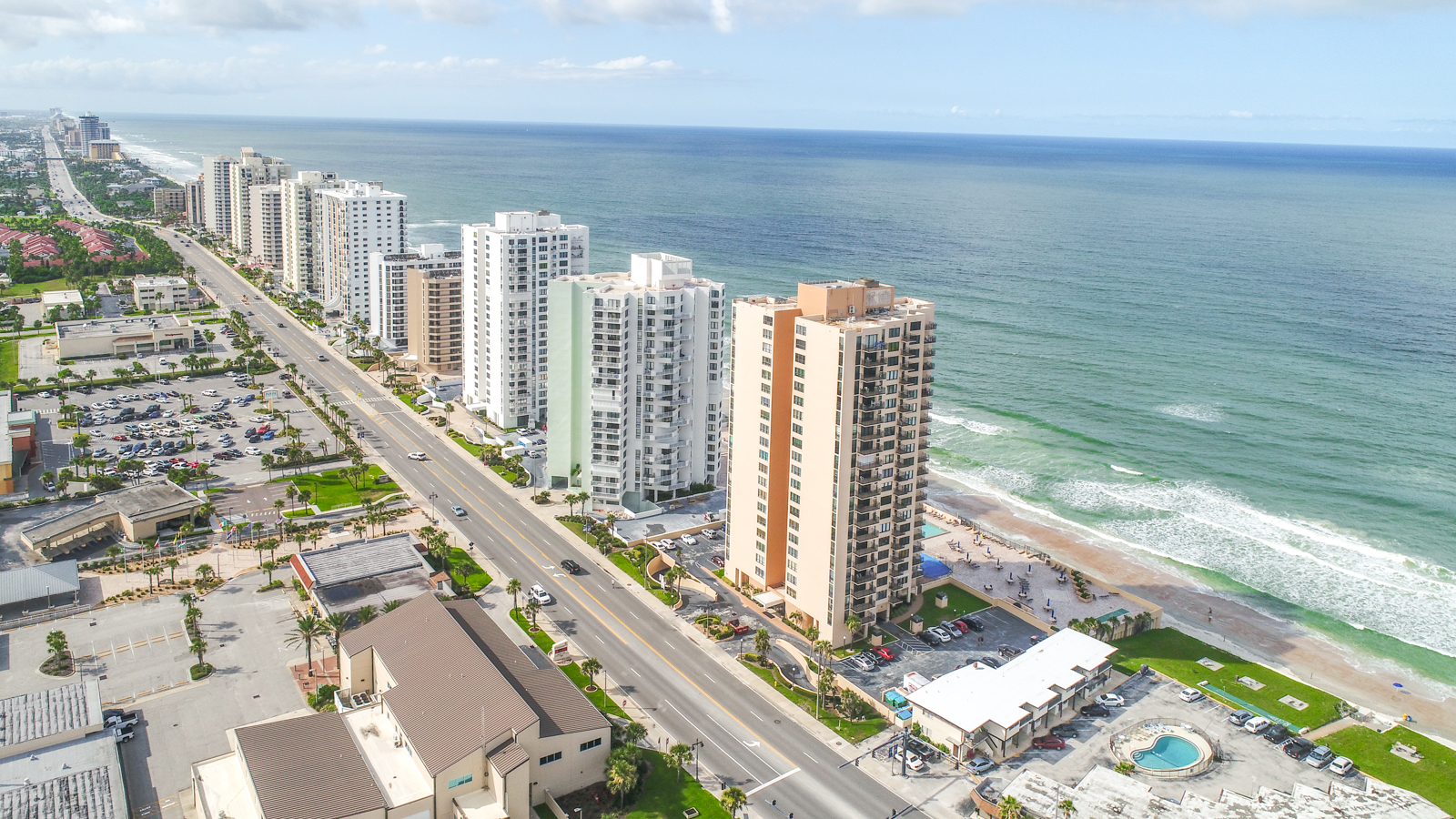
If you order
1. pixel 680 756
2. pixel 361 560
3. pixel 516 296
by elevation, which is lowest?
pixel 680 756

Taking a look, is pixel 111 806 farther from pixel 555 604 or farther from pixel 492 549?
pixel 492 549

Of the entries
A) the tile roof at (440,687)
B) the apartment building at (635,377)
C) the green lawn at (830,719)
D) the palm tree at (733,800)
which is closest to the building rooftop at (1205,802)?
the green lawn at (830,719)

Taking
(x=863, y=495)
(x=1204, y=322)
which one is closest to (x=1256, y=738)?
(x=863, y=495)

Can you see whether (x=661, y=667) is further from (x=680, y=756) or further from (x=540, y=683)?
(x=680, y=756)

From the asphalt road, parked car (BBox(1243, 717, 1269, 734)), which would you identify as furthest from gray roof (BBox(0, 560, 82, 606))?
parked car (BBox(1243, 717, 1269, 734))

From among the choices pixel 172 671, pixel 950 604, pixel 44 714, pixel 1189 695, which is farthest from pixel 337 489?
pixel 1189 695

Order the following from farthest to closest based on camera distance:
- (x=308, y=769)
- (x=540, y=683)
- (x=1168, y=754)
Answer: (x=1168, y=754)
(x=540, y=683)
(x=308, y=769)

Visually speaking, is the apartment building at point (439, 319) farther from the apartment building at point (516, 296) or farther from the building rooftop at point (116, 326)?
the building rooftop at point (116, 326)

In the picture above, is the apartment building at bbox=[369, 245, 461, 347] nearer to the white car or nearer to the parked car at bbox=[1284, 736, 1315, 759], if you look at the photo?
the white car
